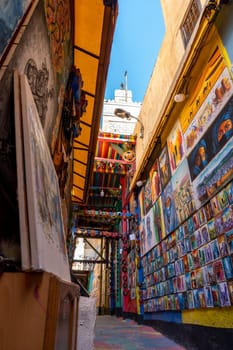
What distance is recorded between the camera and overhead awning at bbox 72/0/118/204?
9.37ft

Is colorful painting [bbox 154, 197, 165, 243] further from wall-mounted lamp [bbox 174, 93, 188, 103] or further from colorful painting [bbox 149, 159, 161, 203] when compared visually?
wall-mounted lamp [bbox 174, 93, 188, 103]

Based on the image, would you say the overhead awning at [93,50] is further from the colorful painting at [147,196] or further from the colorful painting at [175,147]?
the colorful painting at [147,196]

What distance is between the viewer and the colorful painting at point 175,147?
457cm

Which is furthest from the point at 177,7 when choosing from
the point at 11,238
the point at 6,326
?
the point at 6,326

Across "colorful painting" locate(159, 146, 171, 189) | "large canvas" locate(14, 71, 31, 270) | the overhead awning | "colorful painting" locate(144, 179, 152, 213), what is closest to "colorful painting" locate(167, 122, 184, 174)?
"colorful painting" locate(159, 146, 171, 189)

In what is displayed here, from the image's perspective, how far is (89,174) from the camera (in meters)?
6.21

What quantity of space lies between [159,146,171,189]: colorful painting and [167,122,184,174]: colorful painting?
0.20 m

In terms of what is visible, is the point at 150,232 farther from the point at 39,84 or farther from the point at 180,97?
the point at 39,84

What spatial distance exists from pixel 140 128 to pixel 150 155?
2.52m

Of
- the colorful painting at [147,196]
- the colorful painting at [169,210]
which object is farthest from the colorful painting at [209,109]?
the colorful painting at [147,196]

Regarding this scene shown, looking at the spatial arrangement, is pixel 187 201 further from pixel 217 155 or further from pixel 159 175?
pixel 159 175

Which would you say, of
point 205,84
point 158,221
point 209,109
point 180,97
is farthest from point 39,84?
point 158,221

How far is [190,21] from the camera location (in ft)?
16.3

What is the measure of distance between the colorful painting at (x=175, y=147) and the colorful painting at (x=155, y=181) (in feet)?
3.21
